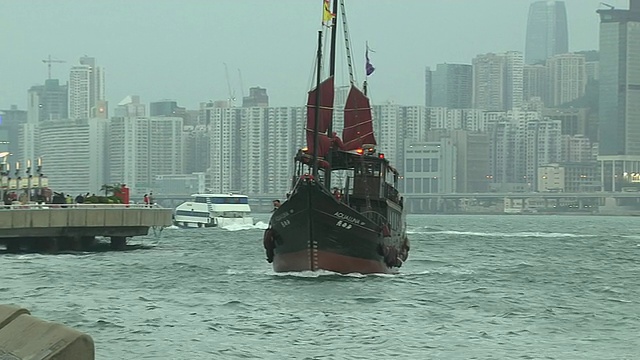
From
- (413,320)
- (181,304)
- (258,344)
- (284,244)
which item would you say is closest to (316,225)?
(284,244)

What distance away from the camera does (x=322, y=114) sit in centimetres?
5041

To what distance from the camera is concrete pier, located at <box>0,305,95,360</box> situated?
540 inches

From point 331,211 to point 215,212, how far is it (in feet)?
300

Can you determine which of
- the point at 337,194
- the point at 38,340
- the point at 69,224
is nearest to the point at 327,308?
the point at 337,194

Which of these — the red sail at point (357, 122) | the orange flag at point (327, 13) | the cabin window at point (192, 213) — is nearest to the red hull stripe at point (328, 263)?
the red sail at point (357, 122)

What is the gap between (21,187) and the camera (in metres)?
89.8

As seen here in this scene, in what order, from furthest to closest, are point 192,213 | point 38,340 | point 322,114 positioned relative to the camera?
1. point 192,213
2. point 322,114
3. point 38,340

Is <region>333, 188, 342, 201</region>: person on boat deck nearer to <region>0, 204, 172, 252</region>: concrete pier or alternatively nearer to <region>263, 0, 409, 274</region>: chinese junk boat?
<region>263, 0, 409, 274</region>: chinese junk boat

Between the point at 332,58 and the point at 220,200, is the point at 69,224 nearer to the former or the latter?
the point at 332,58

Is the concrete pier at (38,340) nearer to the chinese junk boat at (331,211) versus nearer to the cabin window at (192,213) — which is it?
the chinese junk boat at (331,211)

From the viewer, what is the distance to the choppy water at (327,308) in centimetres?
2772

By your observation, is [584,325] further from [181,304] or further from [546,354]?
[181,304]

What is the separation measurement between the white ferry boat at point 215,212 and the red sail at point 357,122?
79.4 metres

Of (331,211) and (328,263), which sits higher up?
(331,211)
